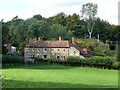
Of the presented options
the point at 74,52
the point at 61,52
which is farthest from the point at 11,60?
the point at 74,52

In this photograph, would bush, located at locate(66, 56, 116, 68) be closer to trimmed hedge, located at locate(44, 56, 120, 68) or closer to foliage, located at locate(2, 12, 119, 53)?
trimmed hedge, located at locate(44, 56, 120, 68)

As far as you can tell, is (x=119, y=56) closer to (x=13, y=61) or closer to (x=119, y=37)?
(x=13, y=61)

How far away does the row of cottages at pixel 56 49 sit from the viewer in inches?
2379

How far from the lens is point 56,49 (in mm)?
62562

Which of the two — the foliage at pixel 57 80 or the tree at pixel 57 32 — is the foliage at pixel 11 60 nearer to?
the foliage at pixel 57 80

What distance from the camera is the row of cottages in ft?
198

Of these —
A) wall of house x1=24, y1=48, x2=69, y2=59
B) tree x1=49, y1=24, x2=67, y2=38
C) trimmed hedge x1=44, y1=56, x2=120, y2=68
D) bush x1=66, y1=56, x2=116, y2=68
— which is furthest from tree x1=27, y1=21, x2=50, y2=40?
bush x1=66, y1=56, x2=116, y2=68

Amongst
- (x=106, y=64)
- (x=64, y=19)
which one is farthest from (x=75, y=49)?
(x=64, y=19)

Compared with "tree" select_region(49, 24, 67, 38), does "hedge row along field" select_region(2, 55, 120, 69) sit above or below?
below

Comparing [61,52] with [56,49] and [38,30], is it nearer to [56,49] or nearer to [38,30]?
[56,49]

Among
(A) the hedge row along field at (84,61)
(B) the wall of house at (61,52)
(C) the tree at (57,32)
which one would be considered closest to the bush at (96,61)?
(A) the hedge row along field at (84,61)

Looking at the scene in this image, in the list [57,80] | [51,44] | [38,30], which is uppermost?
[38,30]

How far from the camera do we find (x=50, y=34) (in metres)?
80.4

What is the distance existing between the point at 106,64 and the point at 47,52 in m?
23.3
